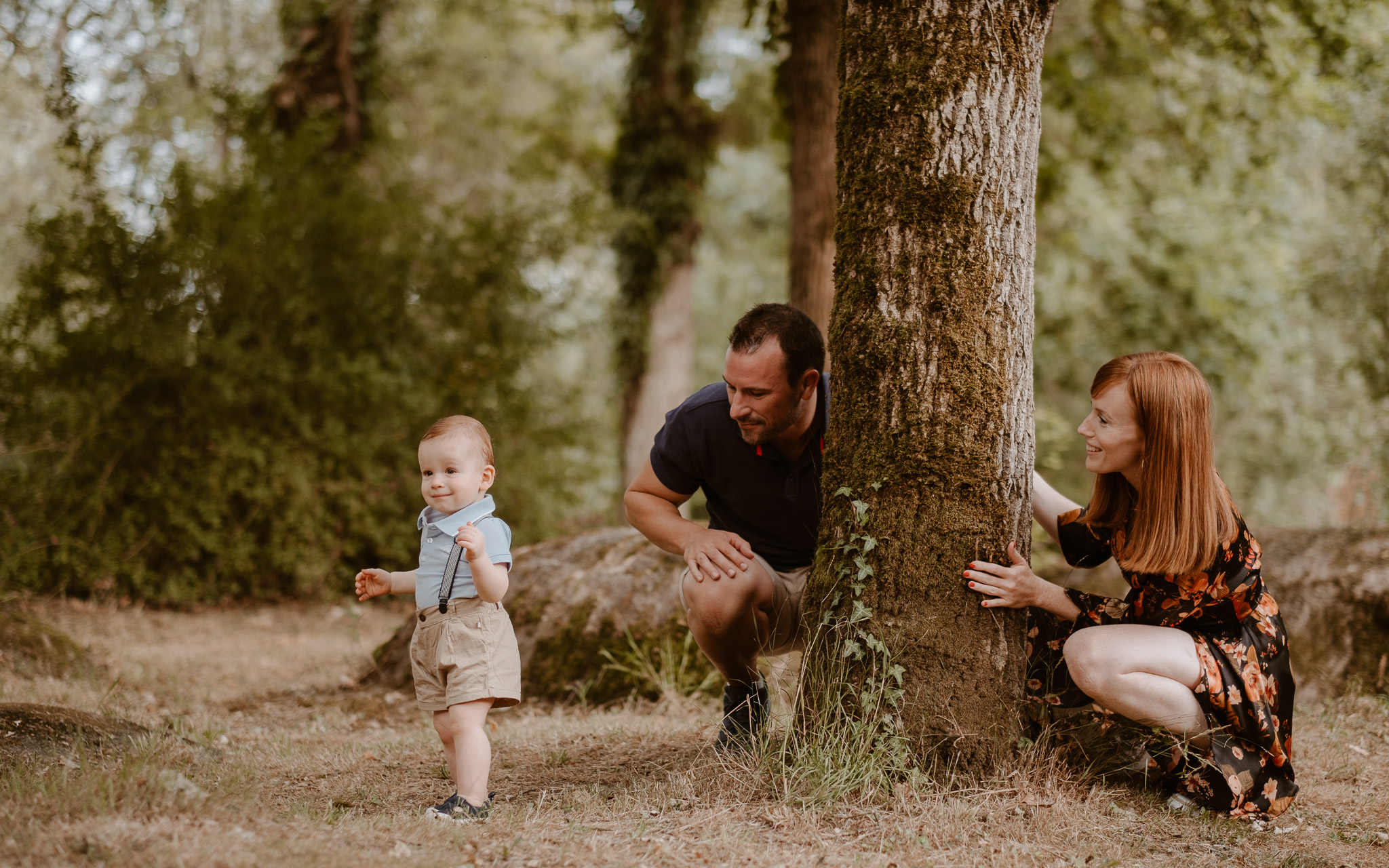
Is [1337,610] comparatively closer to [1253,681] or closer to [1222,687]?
[1253,681]

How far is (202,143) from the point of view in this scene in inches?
438

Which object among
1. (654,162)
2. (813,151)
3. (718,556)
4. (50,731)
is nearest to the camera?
(50,731)

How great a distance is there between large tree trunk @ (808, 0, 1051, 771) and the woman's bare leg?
0.73 feet

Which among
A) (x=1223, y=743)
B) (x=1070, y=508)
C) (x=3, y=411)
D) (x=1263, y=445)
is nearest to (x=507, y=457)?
(x=3, y=411)

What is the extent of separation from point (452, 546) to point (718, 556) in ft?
3.26

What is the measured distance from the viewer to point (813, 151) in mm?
7266

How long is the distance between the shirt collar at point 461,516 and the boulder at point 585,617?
220 cm

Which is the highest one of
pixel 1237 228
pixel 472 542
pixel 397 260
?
pixel 1237 228

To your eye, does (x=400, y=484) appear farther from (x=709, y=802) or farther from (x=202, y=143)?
(x=709, y=802)

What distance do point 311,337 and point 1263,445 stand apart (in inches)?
601

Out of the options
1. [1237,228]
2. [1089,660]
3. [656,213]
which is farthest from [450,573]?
[1237,228]

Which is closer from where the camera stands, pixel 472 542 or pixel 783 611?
pixel 472 542

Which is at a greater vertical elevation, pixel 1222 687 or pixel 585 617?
pixel 1222 687

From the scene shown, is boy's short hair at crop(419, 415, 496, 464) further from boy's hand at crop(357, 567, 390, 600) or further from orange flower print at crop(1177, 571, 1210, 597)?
orange flower print at crop(1177, 571, 1210, 597)
